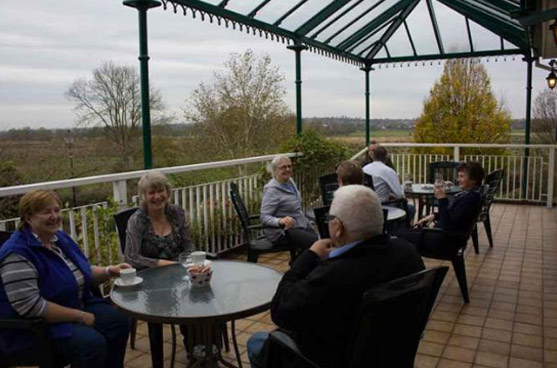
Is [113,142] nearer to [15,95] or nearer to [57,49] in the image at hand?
[15,95]

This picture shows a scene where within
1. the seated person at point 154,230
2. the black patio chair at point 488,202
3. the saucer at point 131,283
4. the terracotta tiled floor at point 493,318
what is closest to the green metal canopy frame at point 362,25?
the seated person at point 154,230

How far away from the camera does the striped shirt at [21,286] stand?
213 centimetres

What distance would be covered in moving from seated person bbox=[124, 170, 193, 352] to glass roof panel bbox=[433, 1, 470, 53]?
703 cm

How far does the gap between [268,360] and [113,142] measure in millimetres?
10108

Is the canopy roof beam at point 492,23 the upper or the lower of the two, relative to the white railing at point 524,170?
upper

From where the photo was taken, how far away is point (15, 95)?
996 cm

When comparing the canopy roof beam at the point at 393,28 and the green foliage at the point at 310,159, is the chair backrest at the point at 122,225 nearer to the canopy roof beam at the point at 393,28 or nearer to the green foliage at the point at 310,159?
the green foliage at the point at 310,159

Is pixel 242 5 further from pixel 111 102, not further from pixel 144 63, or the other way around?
pixel 111 102

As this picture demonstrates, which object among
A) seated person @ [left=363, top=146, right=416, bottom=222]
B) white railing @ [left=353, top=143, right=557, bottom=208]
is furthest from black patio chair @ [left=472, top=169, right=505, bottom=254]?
white railing @ [left=353, top=143, right=557, bottom=208]

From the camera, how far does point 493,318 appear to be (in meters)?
3.70

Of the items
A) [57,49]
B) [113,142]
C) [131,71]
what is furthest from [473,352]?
[57,49]

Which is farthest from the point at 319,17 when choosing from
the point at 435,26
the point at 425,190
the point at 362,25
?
the point at 435,26

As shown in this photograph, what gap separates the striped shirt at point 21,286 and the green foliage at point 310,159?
4.80 m

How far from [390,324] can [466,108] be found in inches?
541
